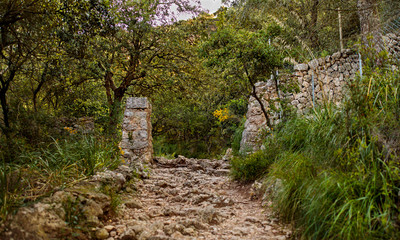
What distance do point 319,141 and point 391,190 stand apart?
1304 mm

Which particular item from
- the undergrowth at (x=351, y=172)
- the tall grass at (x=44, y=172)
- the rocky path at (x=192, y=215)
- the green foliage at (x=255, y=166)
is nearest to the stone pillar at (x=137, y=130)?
the rocky path at (x=192, y=215)

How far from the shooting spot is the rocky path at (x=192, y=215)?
8.37 feet

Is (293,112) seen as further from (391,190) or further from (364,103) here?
(391,190)

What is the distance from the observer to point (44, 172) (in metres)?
3.26

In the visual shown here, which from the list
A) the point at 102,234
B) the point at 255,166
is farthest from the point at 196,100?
the point at 102,234

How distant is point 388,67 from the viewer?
3395mm

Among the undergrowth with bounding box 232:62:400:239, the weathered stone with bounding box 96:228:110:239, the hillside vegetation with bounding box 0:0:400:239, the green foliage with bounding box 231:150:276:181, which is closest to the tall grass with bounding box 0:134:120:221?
the hillside vegetation with bounding box 0:0:400:239

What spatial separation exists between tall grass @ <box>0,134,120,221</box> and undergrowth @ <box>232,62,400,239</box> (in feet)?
7.74

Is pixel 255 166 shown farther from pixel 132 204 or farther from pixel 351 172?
pixel 351 172

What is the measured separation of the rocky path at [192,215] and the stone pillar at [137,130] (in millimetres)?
1735

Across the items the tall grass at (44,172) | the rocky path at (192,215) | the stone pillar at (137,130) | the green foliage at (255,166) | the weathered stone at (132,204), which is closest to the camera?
the tall grass at (44,172)

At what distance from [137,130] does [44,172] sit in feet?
11.3

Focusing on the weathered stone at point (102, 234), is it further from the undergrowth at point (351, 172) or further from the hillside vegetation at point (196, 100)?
the undergrowth at point (351, 172)

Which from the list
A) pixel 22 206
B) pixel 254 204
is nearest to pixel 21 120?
pixel 22 206
